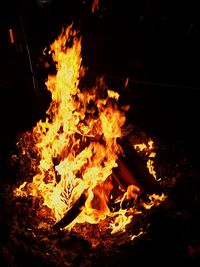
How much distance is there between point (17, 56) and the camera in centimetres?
1248

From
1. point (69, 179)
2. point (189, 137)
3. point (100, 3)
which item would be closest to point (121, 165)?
point (69, 179)

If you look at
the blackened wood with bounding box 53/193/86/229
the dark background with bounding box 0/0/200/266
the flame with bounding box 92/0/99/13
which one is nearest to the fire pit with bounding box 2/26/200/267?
the blackened wood with bounding box 53/193/86/229

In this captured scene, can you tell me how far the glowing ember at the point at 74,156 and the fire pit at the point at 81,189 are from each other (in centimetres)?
1

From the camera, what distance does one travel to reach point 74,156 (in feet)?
15.2

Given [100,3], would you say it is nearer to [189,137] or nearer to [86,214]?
[189,137]

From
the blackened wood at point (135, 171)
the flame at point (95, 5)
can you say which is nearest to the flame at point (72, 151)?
the blackened wood at point (135, 171)

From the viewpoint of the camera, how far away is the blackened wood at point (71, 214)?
391cm

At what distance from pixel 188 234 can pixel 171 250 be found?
1.05 ft

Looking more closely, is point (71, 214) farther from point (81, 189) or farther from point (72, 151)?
point (72, 151)

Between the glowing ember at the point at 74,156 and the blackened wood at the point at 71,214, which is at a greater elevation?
the glowing ember at the point at 74,156

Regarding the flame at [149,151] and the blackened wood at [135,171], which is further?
the flame at [149,151]

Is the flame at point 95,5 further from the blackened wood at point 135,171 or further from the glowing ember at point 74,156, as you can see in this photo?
the blackened wood at point 135,171

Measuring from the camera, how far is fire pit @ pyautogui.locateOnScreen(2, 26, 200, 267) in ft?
12.0

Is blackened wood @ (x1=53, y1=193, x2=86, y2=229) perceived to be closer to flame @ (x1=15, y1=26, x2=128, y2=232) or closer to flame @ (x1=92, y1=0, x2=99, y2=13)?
flame @ (x1=15, y1=26, x2=128, y2=232)
